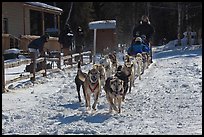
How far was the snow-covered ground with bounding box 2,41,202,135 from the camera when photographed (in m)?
7.27

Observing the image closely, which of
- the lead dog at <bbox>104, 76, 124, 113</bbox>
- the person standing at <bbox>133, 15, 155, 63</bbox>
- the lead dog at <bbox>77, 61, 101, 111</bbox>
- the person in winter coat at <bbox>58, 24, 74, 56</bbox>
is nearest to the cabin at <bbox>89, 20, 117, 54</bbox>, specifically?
the person in winter coat at <bbox>58, 24, 74, 56</bbox>

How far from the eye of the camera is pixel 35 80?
14.4m

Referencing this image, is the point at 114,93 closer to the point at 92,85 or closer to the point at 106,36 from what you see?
the point at 92,85

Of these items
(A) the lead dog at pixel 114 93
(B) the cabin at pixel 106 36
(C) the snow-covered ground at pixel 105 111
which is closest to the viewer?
(C) the snow-covered ground at pixel 105 111

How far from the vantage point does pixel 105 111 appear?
8938mm

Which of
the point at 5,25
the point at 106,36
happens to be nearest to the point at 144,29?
the point at 5,25

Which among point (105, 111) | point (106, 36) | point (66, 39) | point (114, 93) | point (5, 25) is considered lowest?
point (105, 111)

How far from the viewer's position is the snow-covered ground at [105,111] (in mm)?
7270

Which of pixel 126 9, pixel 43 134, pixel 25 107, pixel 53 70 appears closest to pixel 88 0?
pixel 126 9

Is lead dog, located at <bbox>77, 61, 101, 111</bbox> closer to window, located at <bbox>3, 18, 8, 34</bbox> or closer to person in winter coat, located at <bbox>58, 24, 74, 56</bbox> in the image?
person in winter coat, located at <bbox>58, 24, 74, 56</bbox>

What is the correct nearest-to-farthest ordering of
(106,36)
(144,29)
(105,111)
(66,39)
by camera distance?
(105,111) < (144,29) < (66,39) < (106,36)

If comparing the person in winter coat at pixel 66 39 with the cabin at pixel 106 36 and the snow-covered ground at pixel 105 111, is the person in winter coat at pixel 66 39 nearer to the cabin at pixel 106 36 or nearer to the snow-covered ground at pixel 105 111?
the snow-covered ground at pixel 105 111

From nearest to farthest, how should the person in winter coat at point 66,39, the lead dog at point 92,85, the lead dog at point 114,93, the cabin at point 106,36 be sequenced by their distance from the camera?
the lead dog at point 114,93
the lead dog at point 92,85
the person in winter coat at point 66,39
the cabin at point 106,36

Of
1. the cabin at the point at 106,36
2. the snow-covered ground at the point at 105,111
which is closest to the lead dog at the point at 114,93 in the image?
the snow-covered ground at the point at 105,111
